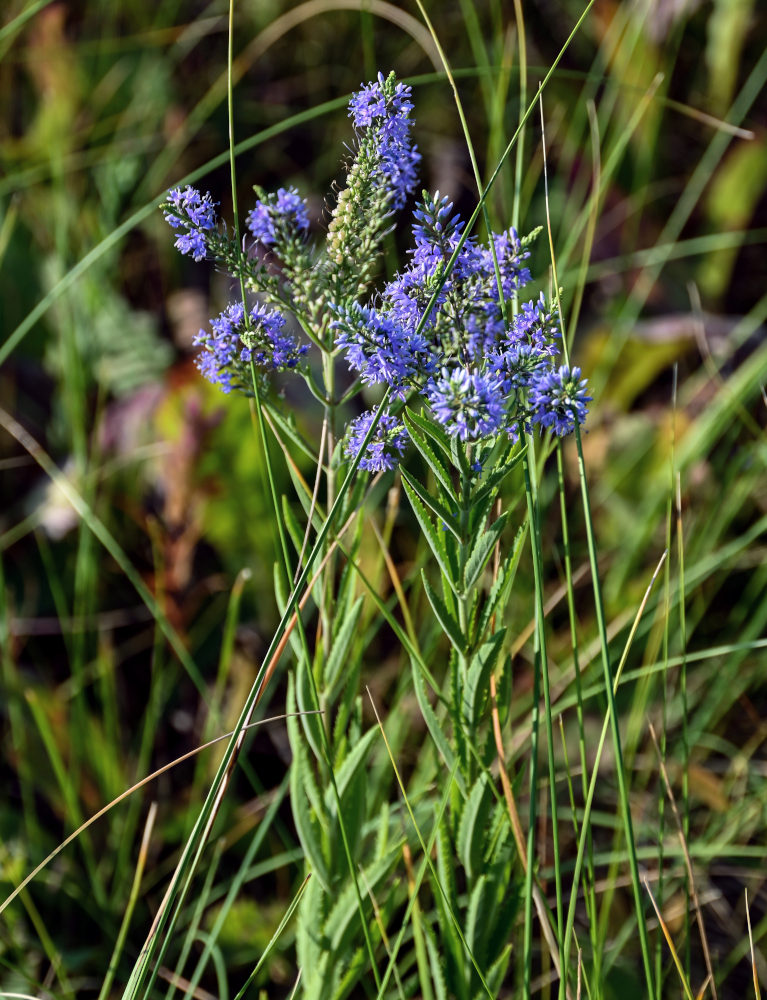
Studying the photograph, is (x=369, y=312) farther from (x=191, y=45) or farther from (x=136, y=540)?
(x=191, y=45)

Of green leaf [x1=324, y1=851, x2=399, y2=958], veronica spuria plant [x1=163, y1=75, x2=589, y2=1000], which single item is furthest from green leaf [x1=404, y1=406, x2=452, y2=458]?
green leaf [x1=324, y1=851, x2=399, y2=958]

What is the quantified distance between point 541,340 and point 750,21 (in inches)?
71.0

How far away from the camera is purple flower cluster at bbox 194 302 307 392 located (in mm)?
671

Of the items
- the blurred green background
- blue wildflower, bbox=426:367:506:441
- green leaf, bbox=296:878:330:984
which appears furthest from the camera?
the blurred green background

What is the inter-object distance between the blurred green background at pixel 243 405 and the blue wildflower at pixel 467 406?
0.33m

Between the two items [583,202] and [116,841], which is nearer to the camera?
[116,841]

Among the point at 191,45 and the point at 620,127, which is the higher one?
the point at 191,45

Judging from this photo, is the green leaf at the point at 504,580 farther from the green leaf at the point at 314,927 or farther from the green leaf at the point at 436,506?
the green leaf at the point at 314,927

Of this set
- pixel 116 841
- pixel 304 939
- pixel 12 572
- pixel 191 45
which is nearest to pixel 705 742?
pixel 304 939

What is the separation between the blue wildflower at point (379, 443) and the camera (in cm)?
66

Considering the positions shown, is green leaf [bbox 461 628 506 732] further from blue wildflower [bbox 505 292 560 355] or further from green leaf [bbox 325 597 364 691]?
blue wildflower [bbox 505 292 560 355]

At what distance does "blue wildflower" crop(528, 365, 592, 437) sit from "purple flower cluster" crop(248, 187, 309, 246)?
0.70 ft

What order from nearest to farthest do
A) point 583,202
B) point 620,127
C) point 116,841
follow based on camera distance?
point 116,841, point 620,127, point 583,202

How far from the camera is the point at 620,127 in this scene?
176 cm
